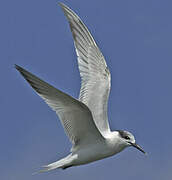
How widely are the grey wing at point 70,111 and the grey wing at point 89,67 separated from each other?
1072mm

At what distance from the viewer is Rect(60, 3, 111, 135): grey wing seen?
11234 millimetres

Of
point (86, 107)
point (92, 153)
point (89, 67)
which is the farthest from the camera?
point (89, 67)

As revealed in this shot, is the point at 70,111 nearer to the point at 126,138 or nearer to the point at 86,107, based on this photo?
the point at 86,107

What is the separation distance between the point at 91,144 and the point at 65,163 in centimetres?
55

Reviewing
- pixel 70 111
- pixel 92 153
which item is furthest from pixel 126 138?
pixel 70 111

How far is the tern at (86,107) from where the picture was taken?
30.0 feet

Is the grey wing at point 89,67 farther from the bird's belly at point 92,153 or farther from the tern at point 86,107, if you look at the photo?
the bird's belly at point 92,153

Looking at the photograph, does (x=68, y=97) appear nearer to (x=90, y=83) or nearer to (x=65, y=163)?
(x=65, y=163)

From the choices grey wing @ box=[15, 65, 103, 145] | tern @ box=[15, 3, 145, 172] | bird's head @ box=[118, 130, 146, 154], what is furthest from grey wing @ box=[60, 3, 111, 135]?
grey wing @ box=[15, 65, 103, 145]

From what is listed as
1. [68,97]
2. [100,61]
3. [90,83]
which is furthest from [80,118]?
[100,61]

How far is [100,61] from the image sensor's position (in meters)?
12.3

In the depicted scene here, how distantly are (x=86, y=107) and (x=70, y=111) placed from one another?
17.5 inches

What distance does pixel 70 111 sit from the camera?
9.43 meters

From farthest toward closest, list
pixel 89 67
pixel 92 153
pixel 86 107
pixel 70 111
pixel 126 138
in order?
pixel 89 67 → pixel 126 138 → pixel 92 153 → pixel 70 111 → pixel 86 107
